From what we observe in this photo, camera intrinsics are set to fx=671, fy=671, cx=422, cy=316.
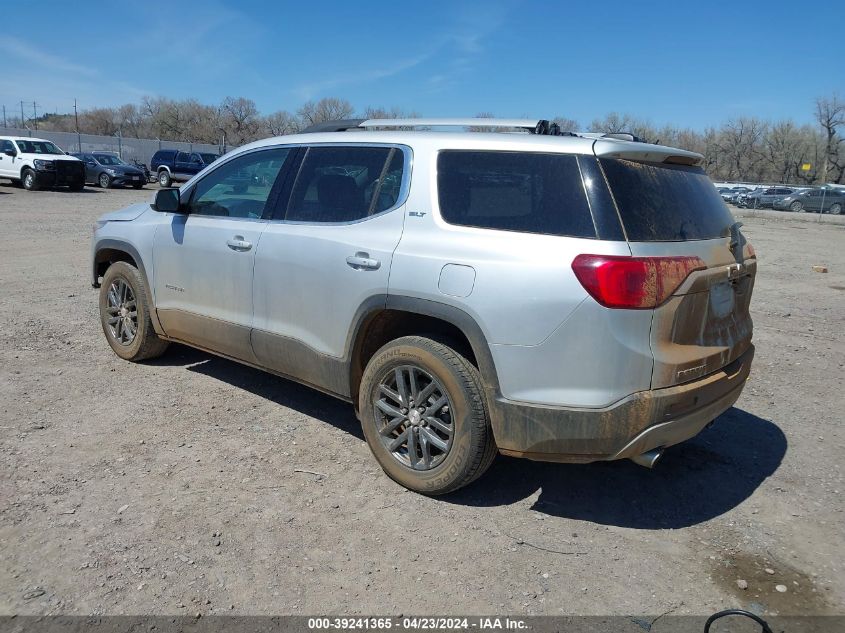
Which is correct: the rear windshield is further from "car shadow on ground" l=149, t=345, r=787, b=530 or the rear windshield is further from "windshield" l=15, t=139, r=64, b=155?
"windshield" l=15, t=139, r=64, b=155

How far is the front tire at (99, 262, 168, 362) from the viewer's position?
5363 mm

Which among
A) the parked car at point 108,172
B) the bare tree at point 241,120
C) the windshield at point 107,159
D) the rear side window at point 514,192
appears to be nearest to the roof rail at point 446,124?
the rear side window at point 514,192

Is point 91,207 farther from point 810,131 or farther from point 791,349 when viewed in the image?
point 810,131

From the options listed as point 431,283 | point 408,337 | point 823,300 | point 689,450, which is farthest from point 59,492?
point 823,300

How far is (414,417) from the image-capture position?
11.9ft

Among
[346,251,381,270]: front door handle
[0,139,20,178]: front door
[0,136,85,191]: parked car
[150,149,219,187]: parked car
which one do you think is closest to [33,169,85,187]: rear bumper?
[0,136,85,191]: parked car

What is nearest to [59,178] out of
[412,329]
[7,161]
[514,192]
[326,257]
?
[7,161]

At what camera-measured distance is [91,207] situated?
829 inches

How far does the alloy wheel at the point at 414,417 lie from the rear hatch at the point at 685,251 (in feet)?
3.56

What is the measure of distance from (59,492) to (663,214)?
3.38 m

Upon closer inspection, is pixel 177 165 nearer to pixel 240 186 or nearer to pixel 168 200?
pixel 168 200

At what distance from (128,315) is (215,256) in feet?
4.77

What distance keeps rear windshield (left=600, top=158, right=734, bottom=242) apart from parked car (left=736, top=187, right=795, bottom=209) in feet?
136

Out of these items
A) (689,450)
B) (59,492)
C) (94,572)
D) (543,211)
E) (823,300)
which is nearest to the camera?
(94,572)
